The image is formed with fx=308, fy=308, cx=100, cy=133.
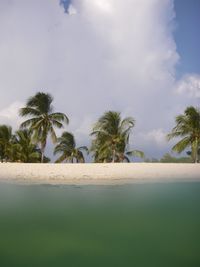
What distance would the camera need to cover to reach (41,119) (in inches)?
861

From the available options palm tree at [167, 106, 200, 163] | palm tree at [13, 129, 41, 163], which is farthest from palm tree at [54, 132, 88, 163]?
palm tree at [167, 106, 200, 163]

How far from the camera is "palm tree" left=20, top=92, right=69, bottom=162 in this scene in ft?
70.8

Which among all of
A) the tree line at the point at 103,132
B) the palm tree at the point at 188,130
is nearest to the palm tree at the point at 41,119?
the tree line at the point at 103,132

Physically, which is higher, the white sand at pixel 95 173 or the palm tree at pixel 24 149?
the palm tree at pixel 24 149

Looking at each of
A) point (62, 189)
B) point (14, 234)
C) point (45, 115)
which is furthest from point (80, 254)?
point (45, 115)

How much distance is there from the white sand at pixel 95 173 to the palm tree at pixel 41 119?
247 inches

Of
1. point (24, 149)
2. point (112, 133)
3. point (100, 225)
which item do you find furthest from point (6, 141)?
point (100, 225)

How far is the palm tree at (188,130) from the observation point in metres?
19.8

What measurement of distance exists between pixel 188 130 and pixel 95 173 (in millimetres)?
8641

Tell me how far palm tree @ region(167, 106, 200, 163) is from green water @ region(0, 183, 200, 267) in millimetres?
6271

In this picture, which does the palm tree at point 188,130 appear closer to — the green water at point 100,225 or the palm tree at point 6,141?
the green water at point 100,225

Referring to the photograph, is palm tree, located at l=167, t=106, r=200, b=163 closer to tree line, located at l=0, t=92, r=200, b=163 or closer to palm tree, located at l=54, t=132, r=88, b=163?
tree line, located at l=0, t=92, r=200, b=163

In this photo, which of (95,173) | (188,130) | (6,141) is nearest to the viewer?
(95,173)

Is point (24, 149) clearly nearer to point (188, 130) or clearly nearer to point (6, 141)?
point (6, 141)
